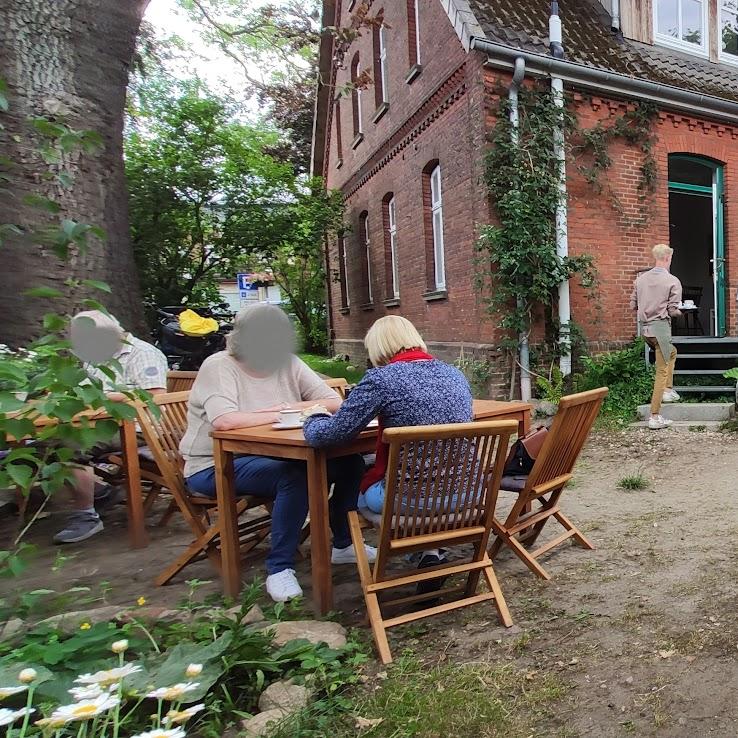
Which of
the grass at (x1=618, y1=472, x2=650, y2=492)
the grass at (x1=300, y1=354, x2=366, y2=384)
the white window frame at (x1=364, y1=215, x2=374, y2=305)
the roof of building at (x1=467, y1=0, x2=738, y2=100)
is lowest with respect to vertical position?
the grass at (x1=618, y1=472, x2=650, y2=492)

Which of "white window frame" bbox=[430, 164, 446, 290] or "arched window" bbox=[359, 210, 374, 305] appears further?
"arched window" bbox=[359, 210, 374, 305]

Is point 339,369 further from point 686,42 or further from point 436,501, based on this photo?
point 436,501

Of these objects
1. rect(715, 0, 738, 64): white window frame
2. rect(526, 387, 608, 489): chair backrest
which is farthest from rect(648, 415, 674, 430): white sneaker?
rect(715, 0, 738, 64): white window frame

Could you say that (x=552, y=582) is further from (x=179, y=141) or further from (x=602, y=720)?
(x=179, y=141)

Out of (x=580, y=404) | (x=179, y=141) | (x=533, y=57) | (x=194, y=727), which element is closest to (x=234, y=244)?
(x=179, y=141)

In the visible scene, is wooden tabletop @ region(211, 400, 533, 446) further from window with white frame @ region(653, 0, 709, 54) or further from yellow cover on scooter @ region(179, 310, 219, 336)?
window with white frame @ region(653, 0, 709, 54)

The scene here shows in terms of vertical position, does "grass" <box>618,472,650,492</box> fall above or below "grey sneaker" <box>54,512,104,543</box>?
below

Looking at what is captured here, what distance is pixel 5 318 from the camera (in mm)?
3607

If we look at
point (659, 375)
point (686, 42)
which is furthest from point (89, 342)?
point (686, 42)

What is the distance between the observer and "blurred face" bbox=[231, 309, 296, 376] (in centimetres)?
333

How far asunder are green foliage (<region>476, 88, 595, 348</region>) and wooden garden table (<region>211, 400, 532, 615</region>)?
557cm

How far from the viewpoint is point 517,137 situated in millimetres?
8148

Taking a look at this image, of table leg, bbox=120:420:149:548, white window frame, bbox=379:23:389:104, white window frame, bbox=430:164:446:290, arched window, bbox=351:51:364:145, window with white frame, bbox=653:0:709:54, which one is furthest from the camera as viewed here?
arched window, bbox=351:51:364:145

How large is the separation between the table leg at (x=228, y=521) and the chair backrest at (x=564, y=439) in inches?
57.9
